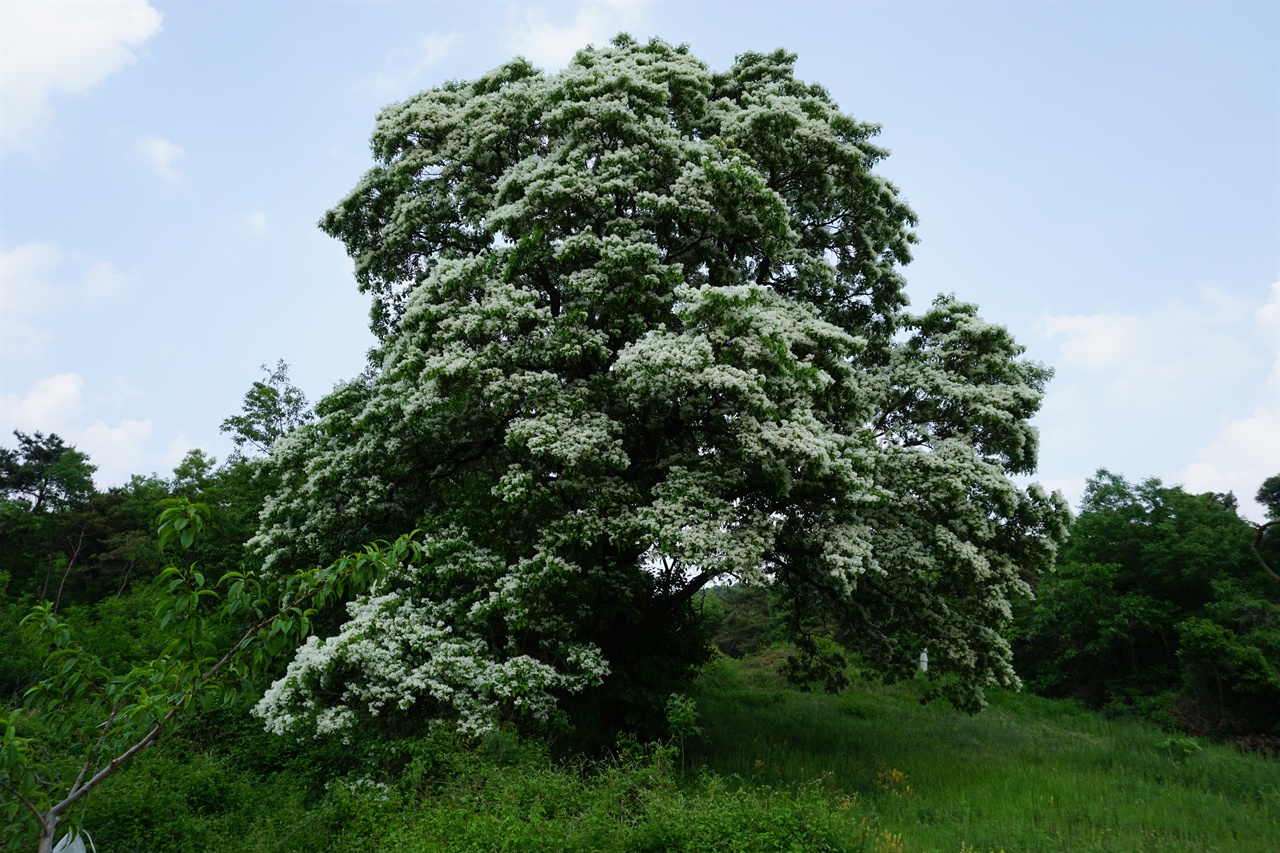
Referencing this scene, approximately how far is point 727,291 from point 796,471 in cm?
374

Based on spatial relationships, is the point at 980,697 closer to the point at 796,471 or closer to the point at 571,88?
the point at 796,471

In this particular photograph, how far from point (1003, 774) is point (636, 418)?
9814 millimetres

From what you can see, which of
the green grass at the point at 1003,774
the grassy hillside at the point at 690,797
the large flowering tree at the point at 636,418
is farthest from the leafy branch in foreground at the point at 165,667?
the green grass at the point at 1003,774

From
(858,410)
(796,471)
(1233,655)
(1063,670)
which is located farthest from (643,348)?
(1063,670)

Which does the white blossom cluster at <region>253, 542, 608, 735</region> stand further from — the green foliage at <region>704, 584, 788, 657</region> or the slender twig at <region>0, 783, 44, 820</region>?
the green foliage at <region>704, 584, 788, 657</region>

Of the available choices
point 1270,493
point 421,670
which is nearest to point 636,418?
point 421,670

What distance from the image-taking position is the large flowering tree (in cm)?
1253

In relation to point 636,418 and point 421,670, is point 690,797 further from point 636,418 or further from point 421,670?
point 636,418

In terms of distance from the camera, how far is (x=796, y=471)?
553 inches

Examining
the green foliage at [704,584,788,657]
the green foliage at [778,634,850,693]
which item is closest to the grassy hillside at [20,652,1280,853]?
the green foliage at [778,634,850,693]

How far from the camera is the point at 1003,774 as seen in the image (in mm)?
14336

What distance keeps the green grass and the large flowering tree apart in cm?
222

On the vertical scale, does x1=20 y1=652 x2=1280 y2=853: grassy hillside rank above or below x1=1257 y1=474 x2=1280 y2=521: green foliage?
below

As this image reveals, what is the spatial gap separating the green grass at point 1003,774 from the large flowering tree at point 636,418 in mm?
2222
